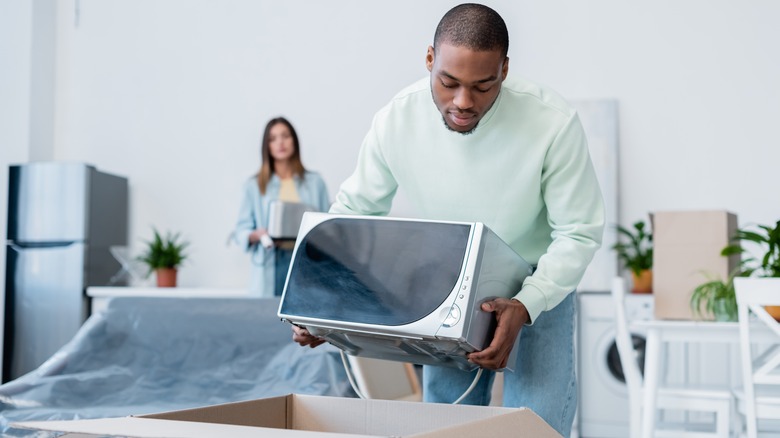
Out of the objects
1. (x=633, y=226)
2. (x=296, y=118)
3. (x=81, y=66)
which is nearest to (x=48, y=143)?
(x=81, y=66)

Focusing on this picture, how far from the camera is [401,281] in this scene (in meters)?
0.93

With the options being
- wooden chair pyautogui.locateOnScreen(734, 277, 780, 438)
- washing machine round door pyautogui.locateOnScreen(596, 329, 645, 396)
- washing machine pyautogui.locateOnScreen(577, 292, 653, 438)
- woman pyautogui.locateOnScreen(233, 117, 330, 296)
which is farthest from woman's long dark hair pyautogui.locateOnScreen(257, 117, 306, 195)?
wooden chair pyautogui.locateOnScreen(734, 277, 780, 438)

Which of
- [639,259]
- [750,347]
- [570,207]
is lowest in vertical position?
[750,347]

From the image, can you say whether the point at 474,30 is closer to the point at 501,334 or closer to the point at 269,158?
the point at 501,334

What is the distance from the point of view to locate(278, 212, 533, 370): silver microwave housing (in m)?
0.90

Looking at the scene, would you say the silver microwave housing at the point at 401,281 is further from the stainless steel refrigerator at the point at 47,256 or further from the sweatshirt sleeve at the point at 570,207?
the stainless steel refrigerator at the point at 47,256

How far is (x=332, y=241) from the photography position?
97cm

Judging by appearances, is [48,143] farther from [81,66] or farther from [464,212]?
[464,212]

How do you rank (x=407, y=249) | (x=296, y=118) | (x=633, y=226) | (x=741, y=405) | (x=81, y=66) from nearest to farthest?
(x=407, y=249) < (x=741, y=405) < (x=633, y=226) < (x=296, y=118) < (x=81, y=66)

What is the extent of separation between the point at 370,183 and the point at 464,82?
32cm

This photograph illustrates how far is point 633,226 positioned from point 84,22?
3410 millimetres

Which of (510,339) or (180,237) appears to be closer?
(510,339)

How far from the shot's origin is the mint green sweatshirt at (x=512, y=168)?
1194 mm

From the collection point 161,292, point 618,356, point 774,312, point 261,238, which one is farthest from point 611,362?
point 161,292
